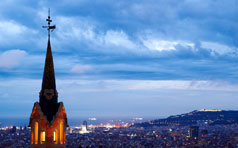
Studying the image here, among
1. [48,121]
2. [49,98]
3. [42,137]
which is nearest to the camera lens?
[48,121]

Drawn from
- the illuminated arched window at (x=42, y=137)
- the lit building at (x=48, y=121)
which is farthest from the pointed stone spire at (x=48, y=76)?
the illuminated arched window at (x=42, y=137)

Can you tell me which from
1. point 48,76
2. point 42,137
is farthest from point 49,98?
point 42,137

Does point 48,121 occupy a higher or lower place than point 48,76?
lower

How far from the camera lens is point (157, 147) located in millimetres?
158250

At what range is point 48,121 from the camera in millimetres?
24625

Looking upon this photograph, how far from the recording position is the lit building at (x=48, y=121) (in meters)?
24.6

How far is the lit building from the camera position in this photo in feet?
80.6

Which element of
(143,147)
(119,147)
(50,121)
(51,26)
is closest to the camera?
(50,121)

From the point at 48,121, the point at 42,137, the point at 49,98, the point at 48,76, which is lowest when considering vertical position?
the point at 42,137

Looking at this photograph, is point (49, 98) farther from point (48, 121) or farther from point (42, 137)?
point (42, 137)

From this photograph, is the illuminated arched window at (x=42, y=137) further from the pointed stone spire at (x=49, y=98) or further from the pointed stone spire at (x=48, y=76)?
the pointed stone spire at (x=48, y=76)

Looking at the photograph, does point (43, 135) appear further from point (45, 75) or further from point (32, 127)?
point (45, 75)

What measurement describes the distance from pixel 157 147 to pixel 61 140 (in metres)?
136

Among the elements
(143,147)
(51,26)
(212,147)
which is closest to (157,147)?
(143,147)
